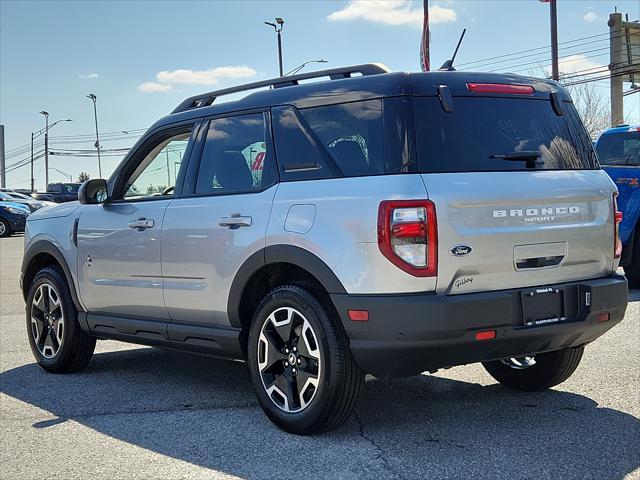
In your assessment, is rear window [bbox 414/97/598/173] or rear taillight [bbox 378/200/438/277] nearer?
rear taillight [bbox 378/200/438/277]

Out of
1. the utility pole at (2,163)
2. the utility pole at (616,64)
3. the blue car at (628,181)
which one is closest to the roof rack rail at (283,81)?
the blue car at (628,181)

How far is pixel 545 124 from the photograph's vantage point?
183 inches

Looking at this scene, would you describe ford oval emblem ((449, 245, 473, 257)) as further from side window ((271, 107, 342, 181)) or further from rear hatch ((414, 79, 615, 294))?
side window ((271, 107, 342, 181))

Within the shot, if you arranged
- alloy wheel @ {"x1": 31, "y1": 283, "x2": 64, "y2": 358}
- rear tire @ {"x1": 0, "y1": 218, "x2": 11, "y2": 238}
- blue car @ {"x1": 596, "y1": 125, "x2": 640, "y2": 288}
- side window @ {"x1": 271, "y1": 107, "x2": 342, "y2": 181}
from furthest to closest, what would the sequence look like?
1. rear tire @ {"x1": 0, "y1": 218, "x2": 11, "y2": 238}
2. blue car @ {"x1": 596, "y1": 125, "x2": 640, "y2": 288}
3. alloy wheel @ {"x1": 31, "y1": 283, "x2": 64, "y2": 358}
4. side window @ {"x1": 271, "y1": 107, "x2": 342, "y2": 181}

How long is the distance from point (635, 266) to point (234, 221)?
7005 mm

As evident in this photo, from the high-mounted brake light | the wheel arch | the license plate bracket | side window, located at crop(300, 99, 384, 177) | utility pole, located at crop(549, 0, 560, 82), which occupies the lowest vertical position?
the license plate bracket

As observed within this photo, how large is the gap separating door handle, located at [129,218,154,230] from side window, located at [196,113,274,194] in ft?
1.49

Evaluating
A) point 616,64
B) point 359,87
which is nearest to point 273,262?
point 359,87

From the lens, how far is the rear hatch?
407 cm

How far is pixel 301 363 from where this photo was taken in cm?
449

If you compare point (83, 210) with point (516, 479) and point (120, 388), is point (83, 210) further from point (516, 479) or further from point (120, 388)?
point (516, 479)

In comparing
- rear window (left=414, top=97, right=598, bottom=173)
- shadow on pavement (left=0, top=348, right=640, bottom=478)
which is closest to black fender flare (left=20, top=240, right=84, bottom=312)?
shadow on pavement (left=0, top=348, right=640, bottom=478)

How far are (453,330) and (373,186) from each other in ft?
2.70

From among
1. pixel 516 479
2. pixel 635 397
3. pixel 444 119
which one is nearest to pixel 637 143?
pixel 635 397
